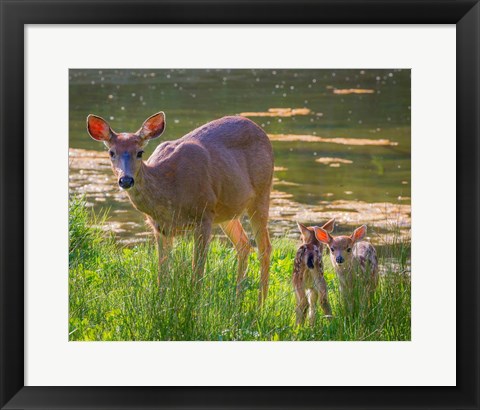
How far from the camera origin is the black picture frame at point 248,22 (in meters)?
8.19

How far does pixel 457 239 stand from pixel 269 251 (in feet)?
9.45

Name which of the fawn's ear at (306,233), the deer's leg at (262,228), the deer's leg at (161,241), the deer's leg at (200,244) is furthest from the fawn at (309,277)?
the deer's leg at (161,241)

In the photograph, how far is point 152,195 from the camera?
10055 millimetres

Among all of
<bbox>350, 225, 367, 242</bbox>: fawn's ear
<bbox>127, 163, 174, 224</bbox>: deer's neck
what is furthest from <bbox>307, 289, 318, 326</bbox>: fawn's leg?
<bbox>127, 163, 174, 224</bbox>: deer's neck

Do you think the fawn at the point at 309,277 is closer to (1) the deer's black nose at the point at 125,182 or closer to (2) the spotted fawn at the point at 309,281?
(2) the spotted fawn at the point at 309,281

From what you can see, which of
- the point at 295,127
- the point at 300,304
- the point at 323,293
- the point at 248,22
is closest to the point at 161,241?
the point at 300,304

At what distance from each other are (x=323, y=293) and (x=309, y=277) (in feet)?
0.93

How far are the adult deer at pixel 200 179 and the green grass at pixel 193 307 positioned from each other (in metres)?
0.16

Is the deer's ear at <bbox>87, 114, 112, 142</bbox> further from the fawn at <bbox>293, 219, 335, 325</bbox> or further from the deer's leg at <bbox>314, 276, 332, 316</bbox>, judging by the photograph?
the deer's leg at <bbox>314, 276, 332, 316</bbox>

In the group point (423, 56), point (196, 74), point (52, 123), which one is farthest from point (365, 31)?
point (52, 123)

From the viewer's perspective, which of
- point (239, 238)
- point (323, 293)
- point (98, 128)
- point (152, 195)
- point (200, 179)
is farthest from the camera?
point (239, 238)

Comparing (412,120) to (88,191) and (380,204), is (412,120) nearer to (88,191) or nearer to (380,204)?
(380,204)

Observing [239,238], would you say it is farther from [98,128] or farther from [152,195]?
[98,128]

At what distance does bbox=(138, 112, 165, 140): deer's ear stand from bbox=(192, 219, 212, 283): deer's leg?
863mm
